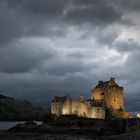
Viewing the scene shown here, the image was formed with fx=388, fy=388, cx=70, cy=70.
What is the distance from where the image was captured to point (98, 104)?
113 metres

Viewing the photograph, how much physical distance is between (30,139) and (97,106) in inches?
2239

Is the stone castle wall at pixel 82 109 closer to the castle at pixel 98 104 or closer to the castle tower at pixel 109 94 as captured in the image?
the castle at pixel 98 104

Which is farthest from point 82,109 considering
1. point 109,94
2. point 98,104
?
point 109,94

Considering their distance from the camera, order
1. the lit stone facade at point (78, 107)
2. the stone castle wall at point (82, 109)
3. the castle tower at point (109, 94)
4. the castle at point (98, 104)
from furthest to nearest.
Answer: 1. the castle tower at point (109, 94)
2. the castle at point (98, 104)
3. the lit stone facade at point (78, 107)
4. the stone castle wall at point (82, 109)

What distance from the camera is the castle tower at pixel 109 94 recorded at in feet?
390

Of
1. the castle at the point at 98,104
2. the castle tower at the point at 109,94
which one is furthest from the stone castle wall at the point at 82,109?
the castle tower at the point at 109,94

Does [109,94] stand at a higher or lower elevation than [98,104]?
Result: higher

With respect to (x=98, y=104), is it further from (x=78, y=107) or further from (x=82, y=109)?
(x=78, y=107)

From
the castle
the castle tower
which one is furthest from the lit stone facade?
the castle tower

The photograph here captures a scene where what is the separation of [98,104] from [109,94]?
25.9 ft

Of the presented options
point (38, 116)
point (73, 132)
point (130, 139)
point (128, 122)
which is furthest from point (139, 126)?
point (38, 116)

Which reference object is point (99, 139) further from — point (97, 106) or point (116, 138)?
point (97, 106)

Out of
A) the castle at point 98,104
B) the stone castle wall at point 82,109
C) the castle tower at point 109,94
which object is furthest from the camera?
the castle tower at point 109,94

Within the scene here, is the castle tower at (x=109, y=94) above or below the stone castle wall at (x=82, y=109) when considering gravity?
above
